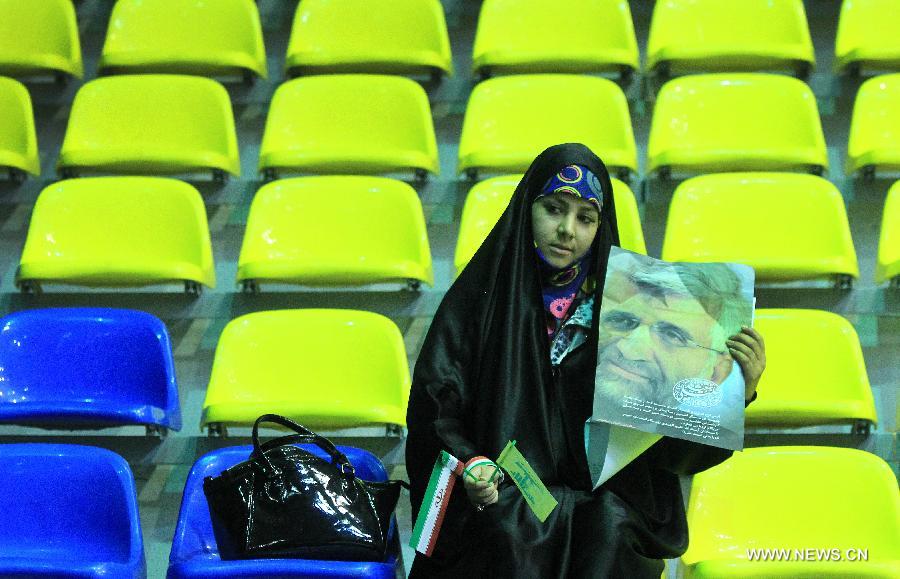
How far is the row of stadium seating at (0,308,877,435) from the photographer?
9.48 ft

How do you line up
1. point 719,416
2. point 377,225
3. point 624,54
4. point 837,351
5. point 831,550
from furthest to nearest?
point 624,54 < point 377,225 < point 837,351 < point 831,550 < point 719,416

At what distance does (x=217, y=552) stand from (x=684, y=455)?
95 centimetres

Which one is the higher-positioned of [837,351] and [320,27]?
[320,27]

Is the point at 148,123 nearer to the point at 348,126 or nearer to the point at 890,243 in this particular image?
the point at 348,126

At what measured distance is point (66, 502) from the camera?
261 cm

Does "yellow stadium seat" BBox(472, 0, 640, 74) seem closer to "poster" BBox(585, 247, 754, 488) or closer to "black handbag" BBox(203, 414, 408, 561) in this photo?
"poster" BBox(585, 247, 754, 488)

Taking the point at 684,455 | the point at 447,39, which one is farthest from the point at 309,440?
the point at 447,39

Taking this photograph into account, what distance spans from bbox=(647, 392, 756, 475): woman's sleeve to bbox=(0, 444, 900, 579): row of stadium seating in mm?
330

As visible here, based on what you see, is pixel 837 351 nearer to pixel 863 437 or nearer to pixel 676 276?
pixel 863 437

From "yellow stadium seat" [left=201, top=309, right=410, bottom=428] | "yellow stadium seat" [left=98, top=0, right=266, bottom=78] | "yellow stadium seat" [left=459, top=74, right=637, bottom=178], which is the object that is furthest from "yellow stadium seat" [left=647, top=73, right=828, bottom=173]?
"yellow stadium seat" [left=98, top=0, right=266, bottom=78]

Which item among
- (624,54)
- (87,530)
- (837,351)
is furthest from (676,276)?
(624,54)

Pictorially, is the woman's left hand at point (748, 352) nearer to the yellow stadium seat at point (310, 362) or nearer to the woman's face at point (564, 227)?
the woman's face at point (564, 227)

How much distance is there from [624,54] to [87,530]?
2.30 m

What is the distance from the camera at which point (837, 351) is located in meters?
2.98
